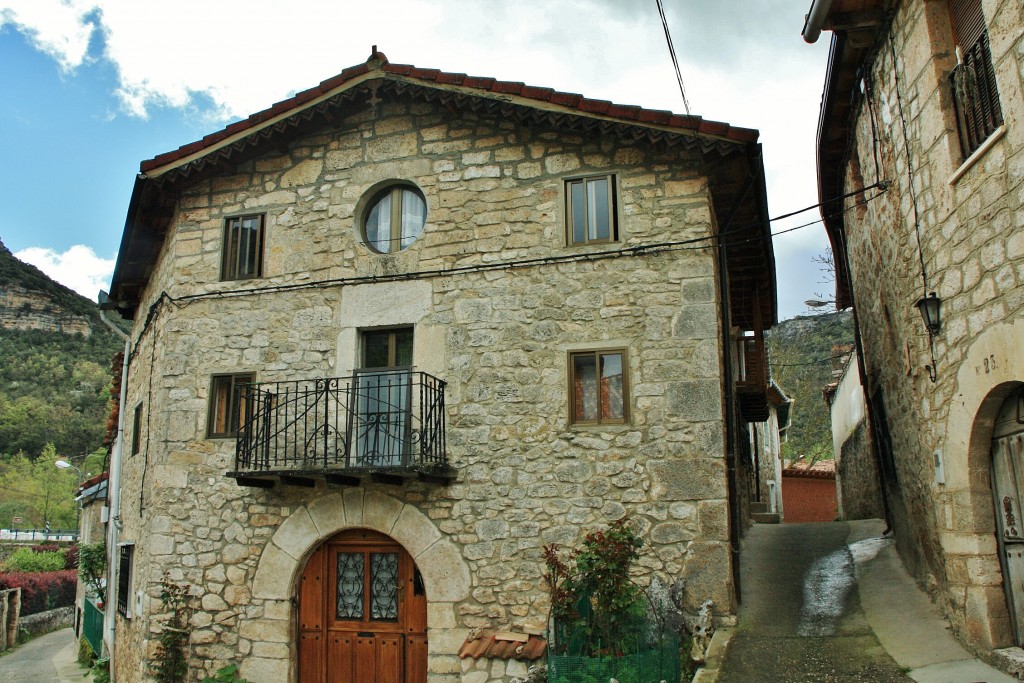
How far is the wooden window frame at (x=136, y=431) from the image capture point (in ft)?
38.4

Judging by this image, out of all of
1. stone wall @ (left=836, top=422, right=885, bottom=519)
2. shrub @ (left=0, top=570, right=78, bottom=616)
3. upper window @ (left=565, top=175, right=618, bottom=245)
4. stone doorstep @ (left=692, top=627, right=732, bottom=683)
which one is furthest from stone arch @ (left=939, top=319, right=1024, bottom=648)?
shrub @ (left=0, top=570, right=78, bottom=616)

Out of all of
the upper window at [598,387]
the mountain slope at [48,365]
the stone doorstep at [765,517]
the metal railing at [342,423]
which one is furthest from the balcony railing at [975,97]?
the mountain slope at [48,365]

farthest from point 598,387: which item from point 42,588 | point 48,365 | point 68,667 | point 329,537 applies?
point 48,365

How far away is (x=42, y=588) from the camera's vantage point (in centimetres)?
2988

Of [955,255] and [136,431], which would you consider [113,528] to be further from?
[955,255]

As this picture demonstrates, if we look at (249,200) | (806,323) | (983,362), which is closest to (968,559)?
(983,362)

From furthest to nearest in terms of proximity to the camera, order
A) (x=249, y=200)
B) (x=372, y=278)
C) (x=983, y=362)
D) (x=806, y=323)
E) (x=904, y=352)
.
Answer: (x=806, y=323) < (x=249, y=200) < (x=372, y=278) < (x=904, y=352) < (x=983, y=362)

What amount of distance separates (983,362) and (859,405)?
34.4 ft

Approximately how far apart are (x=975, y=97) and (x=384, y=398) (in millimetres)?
6404

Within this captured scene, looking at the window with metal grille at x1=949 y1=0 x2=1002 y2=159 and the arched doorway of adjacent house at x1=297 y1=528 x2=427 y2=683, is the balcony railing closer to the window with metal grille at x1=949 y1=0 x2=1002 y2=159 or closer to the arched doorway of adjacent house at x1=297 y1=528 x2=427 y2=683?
the window with metal grille at x1=949 y1=0 x2=1002 y2=159

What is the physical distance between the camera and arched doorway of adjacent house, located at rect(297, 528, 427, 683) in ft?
29.8

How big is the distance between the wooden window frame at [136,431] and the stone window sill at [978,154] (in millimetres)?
10189

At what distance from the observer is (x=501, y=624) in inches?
339

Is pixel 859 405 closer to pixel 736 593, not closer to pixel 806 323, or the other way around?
pixel 736 593
